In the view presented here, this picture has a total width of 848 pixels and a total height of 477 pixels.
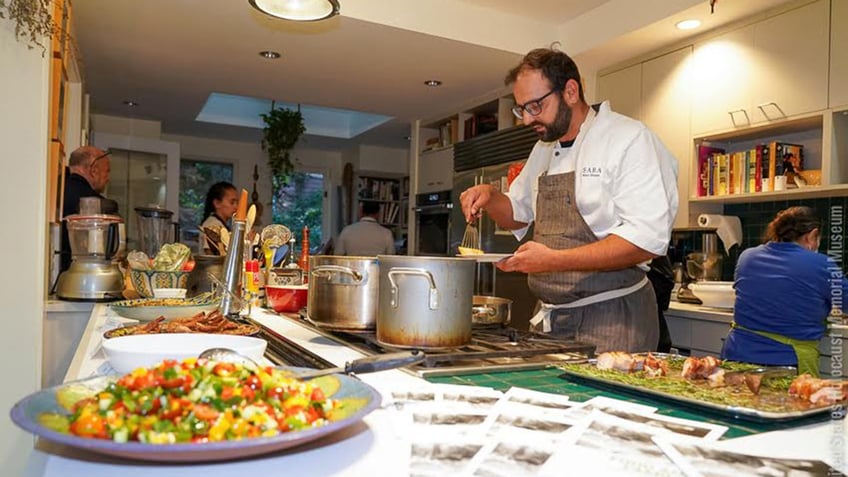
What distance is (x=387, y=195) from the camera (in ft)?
28.0

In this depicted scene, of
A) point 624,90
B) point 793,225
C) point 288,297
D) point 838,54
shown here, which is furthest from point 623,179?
point 624,90

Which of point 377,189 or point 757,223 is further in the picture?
point 377,189

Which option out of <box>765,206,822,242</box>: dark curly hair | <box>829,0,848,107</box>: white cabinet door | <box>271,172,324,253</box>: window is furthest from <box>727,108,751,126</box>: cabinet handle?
<box>271,172,324,253</box>: window

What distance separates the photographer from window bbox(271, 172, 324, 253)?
8750mm

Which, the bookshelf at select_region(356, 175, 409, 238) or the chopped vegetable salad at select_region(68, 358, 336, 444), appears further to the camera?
the bookshelf at select_region(356, 175, 409, 238)

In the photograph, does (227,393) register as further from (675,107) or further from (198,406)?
(675,107)

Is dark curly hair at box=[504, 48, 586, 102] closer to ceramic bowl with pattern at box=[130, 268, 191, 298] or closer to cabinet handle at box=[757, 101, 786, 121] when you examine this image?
ceramic bowl with pattern at box=[130, 268, 191, 298]

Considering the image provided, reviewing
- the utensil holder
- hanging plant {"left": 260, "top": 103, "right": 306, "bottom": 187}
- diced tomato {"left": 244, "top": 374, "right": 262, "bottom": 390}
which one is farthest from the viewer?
hanging plant {"left": 260, "top": 103, "right": 306, "bottom": 187}

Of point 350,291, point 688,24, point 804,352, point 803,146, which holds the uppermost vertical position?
point 688,24

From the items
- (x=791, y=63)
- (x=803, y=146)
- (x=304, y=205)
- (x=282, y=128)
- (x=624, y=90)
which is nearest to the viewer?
(x=791, y=63)

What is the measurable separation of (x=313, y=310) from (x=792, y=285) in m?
2.20

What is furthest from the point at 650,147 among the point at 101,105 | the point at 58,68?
the point at 101,105

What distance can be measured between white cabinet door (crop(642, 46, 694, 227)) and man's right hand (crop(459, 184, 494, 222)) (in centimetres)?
196

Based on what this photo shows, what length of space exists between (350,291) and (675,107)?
302 cm
